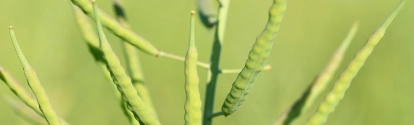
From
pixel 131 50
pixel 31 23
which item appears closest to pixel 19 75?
pixel 31 23

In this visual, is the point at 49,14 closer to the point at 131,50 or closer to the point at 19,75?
the point at 19,75

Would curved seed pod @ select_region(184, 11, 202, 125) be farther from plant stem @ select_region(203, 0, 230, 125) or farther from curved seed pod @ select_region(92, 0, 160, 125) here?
plant stem @ select_region(203, 0, 230, 125)

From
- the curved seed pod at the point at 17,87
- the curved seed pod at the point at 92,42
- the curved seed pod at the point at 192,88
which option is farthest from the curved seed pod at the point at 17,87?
the curved seed pod at the point at 192,88

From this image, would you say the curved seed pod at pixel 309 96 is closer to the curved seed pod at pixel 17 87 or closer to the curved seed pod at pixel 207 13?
the curved seed pod at pixel 207 13

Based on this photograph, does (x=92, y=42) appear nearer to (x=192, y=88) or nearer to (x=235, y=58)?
(x=192, y=88)

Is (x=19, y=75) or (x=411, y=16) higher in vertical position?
(x=19, y=75)

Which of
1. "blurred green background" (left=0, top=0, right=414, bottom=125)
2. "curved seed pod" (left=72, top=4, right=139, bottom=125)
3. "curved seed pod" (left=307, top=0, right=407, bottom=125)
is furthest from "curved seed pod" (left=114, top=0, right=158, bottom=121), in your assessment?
"blurred green background" (left=0, top=0, right=414, bottom=125)
